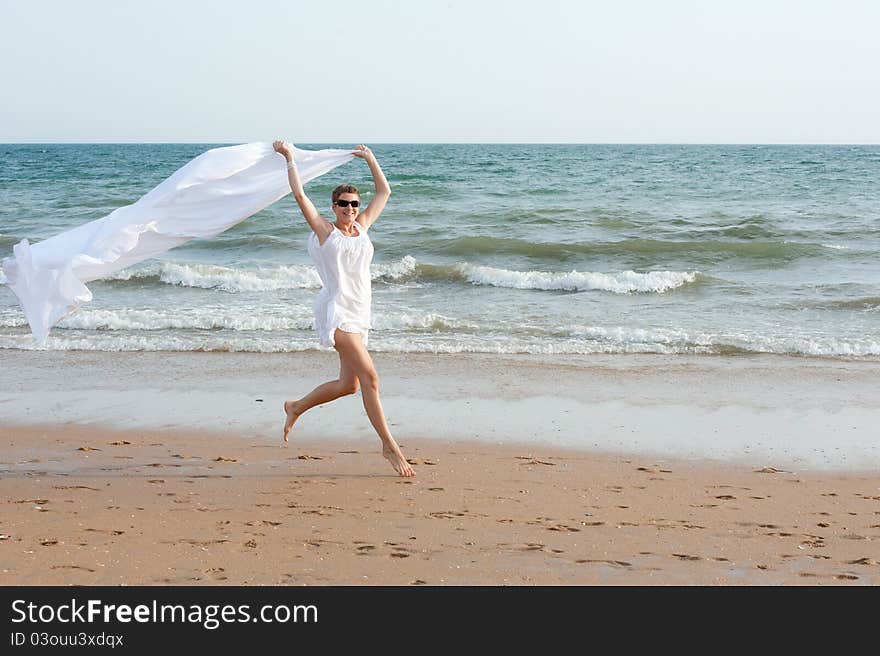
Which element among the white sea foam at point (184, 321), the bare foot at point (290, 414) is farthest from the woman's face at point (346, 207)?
the white sea foam at point (184, 321)

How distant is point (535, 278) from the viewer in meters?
16.0

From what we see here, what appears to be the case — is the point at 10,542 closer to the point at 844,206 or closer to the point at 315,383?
the point at 315,383

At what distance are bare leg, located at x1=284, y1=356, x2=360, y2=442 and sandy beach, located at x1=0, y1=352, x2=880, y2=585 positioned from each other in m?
0.36

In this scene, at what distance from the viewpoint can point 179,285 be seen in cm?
1611

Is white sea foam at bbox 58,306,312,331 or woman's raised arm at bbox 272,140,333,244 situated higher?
woman's raised arm at bbox 272,140,333,244

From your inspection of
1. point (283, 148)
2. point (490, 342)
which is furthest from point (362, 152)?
point (490, 342)

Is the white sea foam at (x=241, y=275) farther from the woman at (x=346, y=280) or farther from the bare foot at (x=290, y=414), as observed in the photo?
the woman at (x=346, y=280)

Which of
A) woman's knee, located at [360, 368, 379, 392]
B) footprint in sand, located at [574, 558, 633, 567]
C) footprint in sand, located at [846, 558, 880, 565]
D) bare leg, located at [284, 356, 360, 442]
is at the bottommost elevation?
footprint in sand, located at [846, 558, 880, 565]

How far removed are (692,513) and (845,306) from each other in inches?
355

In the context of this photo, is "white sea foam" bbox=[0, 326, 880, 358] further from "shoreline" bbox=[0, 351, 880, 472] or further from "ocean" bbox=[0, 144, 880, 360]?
"shoreline" bbox=[0, 351, 880, 472]

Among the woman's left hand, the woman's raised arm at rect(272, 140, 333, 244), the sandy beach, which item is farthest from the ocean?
the woman's raised arm at rect(272, 140, 333, 244)

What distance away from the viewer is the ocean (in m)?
11.4

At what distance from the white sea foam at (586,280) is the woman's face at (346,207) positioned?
978 cm

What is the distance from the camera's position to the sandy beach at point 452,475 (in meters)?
4.60
